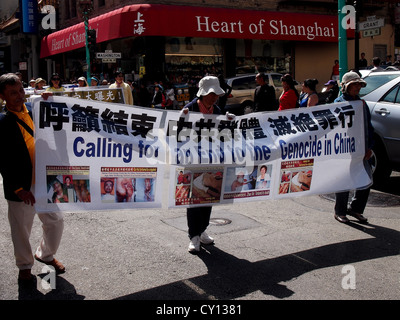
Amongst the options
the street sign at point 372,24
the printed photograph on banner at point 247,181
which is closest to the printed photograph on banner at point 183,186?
the printed photograph on banner at point 247,181

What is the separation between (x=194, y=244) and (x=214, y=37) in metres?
16.4

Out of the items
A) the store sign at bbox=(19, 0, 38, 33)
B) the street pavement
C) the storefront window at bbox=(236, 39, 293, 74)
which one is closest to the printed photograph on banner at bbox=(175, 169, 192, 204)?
the street pavement

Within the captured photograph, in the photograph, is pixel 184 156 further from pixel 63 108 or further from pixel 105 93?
pixel 105 93

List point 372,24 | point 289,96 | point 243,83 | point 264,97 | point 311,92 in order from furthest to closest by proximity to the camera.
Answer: point 243,83 < point 372,24 < point 264,97 < point 289,96 < point 311,92

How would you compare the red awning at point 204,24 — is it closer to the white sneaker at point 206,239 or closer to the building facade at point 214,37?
the building facade at point 214,37

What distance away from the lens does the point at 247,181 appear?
16.7 feet

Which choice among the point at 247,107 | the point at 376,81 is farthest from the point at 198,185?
the point at 247,107

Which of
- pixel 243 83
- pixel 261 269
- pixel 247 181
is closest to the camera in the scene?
pixel 261 269

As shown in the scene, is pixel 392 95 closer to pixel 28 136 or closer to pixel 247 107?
pixel 28 136

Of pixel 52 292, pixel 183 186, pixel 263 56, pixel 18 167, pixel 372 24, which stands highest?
pixel 263 56

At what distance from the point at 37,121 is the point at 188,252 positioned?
208 centimetres

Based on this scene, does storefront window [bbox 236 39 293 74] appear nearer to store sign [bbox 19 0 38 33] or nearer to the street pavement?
store sign [bbox 19 0 38 33]
